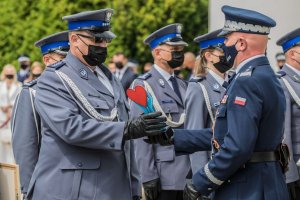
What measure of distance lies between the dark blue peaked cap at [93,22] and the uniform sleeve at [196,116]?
1590mm

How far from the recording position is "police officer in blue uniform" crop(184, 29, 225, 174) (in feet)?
27.2

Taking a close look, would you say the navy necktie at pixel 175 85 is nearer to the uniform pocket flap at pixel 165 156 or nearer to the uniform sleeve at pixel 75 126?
the uniform pocket flap at pixel 165 156

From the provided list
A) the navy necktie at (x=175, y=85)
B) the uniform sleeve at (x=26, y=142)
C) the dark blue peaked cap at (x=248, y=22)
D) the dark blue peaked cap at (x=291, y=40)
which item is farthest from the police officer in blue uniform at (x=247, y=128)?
the navy necktie at (x=175, y=85)

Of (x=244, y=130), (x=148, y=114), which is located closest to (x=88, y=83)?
(x=148, y=114)

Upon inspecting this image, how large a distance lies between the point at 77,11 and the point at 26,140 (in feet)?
50.9

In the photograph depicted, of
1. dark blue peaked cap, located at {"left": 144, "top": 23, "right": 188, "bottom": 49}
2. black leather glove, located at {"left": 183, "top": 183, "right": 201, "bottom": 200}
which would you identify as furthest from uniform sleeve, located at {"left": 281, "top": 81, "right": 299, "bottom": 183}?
black leather glove, located at {"left": 183, "top": 183, "right": 201, "bottom": 200}

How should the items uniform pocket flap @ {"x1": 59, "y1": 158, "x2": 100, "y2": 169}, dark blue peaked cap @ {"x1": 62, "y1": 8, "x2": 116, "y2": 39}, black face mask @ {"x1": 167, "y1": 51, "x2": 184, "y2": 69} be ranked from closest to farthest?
uniform pocket flap @ {"x1": 59, "y1": 158, "x2": 100, "y2": 169}
dark blue peaked cap @ {"x1": 62, "y1": 8, "x2": 116, "y2": 39}
black face mask @ {"x1": 167, "y1": 51, "x2": 184, "y2": 69}

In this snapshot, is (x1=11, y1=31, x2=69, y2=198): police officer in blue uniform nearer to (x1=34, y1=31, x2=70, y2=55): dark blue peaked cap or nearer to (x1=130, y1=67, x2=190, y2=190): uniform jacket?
(x1=34, y1=31, x2=70, y2=55): dark blue peaked cap

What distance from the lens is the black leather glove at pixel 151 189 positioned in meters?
8.79

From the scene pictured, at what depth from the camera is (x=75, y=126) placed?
640cm

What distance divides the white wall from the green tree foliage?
425 inches

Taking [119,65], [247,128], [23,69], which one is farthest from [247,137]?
[23,69]

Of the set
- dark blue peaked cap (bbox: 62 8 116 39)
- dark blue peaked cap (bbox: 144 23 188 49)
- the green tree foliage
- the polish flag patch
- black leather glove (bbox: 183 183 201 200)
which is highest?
dark blue peaked cap (bbox: 62 8 116 39)

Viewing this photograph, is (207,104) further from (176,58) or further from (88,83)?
(88,83)
